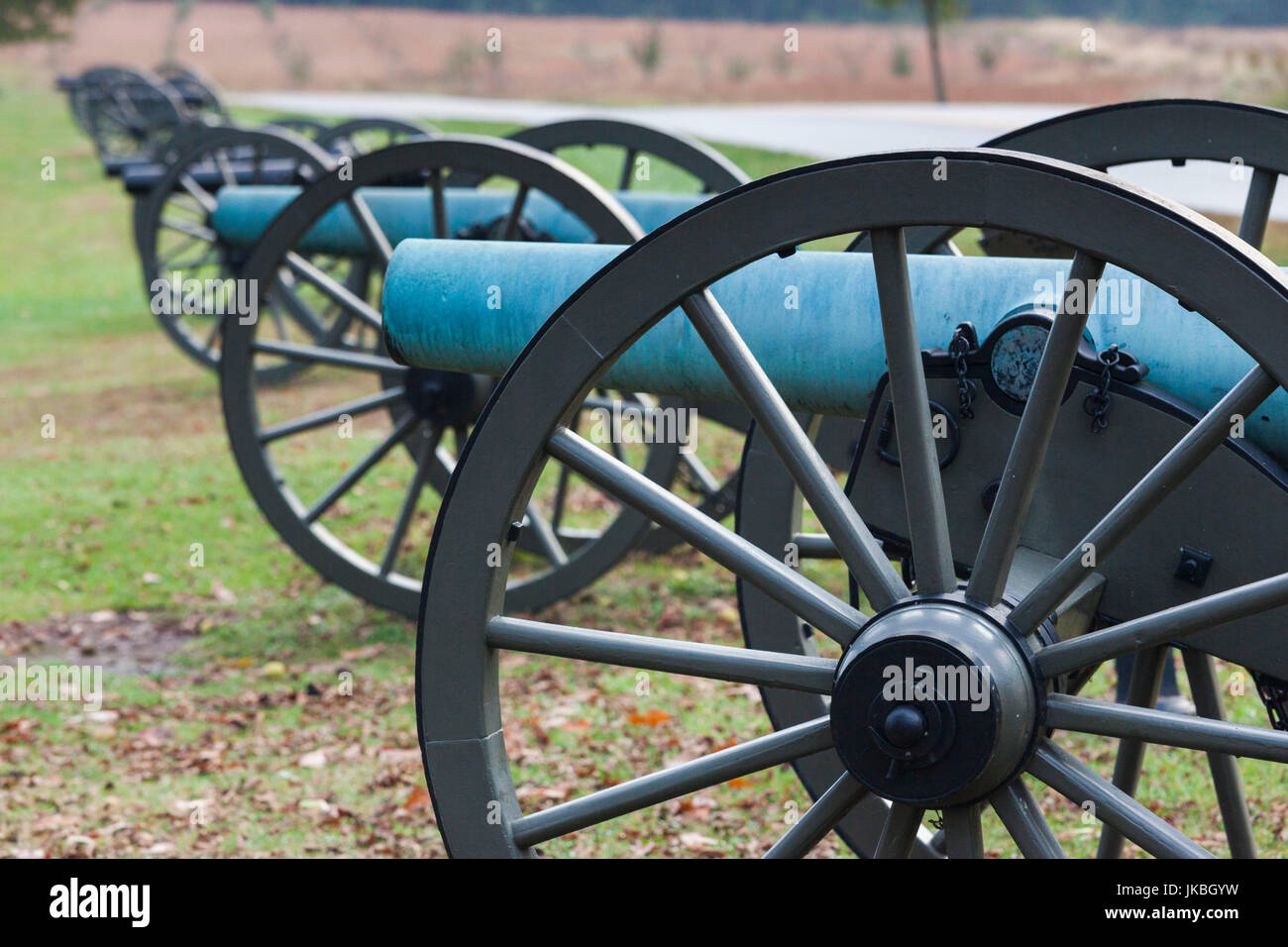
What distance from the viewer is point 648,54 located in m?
34.3

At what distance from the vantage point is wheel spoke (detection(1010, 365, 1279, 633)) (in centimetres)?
191

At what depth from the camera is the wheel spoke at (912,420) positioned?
208cm

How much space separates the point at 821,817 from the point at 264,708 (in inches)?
118

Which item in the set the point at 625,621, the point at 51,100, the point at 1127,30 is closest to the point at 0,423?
the point at 625,621

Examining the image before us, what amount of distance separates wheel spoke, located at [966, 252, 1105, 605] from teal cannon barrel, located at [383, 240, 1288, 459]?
41 cm

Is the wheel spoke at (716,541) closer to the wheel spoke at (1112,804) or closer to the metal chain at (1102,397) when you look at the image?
the wheel spoke at (1112,804)

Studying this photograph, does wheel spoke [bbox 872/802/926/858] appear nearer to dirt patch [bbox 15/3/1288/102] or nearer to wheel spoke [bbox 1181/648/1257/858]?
wheel spoke [bbox 1181/648/1257/858]

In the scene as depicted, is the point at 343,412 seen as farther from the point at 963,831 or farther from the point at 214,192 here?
the point at 214,192

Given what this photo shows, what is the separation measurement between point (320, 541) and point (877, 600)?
3.58m

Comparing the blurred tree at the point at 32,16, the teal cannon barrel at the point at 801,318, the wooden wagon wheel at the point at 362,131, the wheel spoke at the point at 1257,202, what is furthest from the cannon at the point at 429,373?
the blurred tree at the point at 32,16

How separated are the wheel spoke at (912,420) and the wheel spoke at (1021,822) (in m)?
0.31

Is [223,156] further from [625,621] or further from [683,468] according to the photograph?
[625,621]

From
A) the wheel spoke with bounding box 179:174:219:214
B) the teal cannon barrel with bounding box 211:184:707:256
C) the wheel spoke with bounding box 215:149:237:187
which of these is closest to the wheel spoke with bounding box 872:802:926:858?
the teal cannon barrel with bounding box 211:184:707:256
